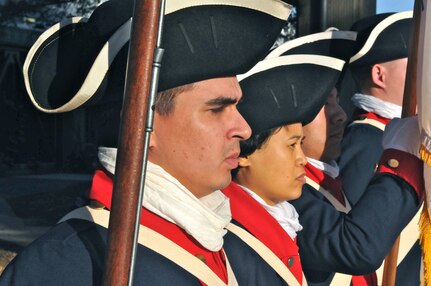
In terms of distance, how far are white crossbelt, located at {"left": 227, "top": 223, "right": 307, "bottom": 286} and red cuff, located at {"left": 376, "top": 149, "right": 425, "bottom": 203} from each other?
41cm

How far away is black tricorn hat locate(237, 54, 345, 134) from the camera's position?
121 inches

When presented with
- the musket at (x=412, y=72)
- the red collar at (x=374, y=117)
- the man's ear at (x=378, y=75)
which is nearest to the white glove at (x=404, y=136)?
the musket at (x=412, y=72)

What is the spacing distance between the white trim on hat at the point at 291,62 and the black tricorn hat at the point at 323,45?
0.85 feet

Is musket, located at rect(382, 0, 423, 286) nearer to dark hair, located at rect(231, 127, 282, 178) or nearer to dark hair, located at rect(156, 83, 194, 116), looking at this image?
dark hair, located at rect(231, 127, 282, 178)

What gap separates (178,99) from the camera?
2158mm

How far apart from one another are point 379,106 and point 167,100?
2142mm

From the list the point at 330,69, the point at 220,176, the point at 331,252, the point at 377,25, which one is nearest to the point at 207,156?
the point at 220,176

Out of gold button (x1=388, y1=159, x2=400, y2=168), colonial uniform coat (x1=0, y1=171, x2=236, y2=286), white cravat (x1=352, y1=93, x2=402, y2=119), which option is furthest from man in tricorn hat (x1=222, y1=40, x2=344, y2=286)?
white cravat (x1=352, y1=93, x2=402, y2=119)

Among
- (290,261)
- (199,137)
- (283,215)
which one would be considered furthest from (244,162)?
(199,137)

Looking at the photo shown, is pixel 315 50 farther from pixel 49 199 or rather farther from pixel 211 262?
pixel 49 199

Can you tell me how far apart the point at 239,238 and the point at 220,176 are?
1.63 ft

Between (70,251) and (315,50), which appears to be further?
(315,50)

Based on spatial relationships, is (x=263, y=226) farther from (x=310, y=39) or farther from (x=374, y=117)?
(x=374, y=117)

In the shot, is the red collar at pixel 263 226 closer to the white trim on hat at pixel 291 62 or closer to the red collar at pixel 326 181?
the white trim on hat at pixel 291 62
